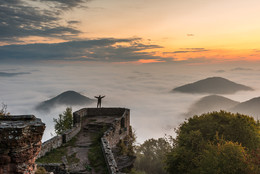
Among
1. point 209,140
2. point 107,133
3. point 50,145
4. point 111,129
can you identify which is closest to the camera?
point 50,145

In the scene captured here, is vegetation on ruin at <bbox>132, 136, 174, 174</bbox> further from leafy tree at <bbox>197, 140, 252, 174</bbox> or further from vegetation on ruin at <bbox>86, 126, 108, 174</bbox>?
leafy tree at <bbox>197, 140, 252, 174</bbox>

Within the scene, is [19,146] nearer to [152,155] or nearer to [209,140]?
[209,140]

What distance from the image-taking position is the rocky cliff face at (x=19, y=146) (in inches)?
251

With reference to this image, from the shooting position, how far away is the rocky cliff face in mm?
6375

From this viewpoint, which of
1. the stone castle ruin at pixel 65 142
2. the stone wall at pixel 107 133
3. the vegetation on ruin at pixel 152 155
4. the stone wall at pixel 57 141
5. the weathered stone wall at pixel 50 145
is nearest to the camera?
the stone castle ruin at pixel 65 142

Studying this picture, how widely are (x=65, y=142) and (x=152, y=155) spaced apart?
3735 centimetres

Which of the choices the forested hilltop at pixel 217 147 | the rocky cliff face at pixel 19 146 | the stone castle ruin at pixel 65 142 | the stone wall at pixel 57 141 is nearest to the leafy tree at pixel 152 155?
the stone castle ruin at pixel 65 142

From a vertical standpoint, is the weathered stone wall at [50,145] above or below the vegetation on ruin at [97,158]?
above

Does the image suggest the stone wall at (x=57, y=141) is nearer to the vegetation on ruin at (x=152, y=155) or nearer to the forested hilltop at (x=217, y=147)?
the forested hilltop at (x=217, y=147)

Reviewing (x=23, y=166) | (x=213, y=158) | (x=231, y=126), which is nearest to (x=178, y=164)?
(x=213, y=158)

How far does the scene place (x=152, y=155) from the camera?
56625 mm

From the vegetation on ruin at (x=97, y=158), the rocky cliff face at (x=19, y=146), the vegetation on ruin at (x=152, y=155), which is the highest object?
the rocky cliff face at (x=19, y=146)

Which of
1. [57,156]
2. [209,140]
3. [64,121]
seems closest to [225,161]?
[209,140]

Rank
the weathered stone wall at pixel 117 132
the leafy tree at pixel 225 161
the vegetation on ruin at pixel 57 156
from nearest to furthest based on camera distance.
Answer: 1. the leafy tree at pixel 225 161
2. the vegetation on ruin at pixel 57 156
3. the weathered stone wall at pixel 117 132
